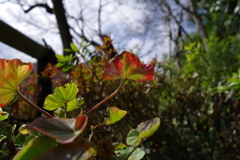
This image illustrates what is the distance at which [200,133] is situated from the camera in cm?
181

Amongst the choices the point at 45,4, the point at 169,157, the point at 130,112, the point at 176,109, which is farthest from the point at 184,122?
the point at 45,4

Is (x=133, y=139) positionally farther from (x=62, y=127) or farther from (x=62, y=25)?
(x=62, y=25)

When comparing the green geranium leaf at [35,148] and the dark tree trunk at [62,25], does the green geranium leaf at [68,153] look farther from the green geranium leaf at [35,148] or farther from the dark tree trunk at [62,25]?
the dark tree trunk at [62,25]

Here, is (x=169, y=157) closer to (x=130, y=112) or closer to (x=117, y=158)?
(x=130, y=112)

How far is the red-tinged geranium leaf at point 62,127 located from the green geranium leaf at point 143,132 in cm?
10

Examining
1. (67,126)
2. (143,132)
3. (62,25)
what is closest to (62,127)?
(67,126)

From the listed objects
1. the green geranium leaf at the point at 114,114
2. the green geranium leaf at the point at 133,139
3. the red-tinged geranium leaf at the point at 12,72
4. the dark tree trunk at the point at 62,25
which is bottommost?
the green geranium leaf at the point at 133,139

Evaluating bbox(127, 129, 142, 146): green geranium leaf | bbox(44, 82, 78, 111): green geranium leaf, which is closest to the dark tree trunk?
bbox(44, 82, 78, 111): green geranium leaf

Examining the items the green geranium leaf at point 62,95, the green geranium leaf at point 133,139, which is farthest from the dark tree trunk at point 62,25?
the green geranium leaf at point 133,139

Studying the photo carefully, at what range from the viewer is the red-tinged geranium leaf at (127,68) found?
0.37 m

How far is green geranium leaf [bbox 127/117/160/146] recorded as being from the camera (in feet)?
0.98

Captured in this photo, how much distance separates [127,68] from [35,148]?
0.68 feet

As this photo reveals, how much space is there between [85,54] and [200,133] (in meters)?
1.29

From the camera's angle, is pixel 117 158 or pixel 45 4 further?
pixel 45 4
